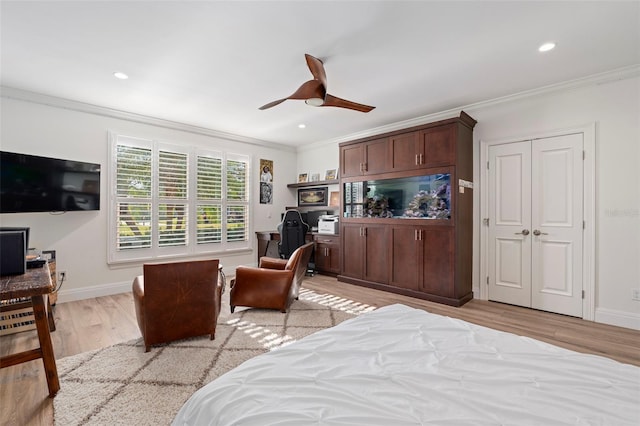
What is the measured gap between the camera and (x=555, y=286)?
3.42 m

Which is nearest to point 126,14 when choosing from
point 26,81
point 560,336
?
point 26,81

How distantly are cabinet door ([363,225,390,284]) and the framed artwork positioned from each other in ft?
5.25

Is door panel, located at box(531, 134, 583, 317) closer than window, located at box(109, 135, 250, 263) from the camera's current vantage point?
Yes

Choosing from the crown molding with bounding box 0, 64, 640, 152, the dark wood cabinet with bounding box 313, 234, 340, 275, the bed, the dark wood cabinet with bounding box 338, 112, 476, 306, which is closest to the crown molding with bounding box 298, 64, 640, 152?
the crown molding with bounding box 0, 64, 640, 152

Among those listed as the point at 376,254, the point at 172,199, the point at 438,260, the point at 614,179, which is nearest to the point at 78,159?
the point at 172,199

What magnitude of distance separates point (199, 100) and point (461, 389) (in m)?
4.11

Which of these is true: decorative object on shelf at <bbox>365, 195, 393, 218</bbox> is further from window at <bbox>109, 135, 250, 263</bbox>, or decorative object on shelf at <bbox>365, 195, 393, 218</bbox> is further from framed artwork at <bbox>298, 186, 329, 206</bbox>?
window at <bbox>109, 135, 250, 263</bbox>

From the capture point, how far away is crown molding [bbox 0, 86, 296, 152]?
355cm

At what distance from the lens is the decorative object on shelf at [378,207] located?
4574 mm

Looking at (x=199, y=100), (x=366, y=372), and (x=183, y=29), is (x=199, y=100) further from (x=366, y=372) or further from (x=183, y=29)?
(x=366, y=372)

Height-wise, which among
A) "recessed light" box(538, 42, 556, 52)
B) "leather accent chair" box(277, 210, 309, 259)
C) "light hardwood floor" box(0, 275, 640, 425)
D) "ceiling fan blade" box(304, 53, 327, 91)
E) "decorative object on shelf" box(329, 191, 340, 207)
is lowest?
"light hardwood floor" box(0, 275, 640, 425)

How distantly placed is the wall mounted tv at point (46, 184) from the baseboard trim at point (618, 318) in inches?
244

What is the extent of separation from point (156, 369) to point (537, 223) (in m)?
4.23

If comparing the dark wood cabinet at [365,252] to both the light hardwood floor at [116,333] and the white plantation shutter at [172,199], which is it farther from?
the white plantation shutter at [172,199]
